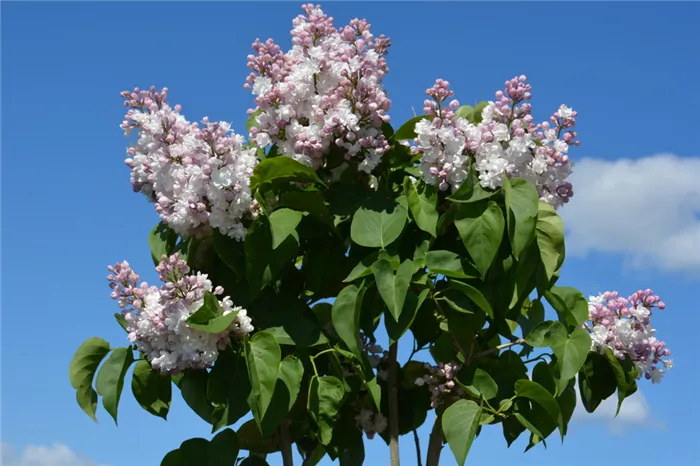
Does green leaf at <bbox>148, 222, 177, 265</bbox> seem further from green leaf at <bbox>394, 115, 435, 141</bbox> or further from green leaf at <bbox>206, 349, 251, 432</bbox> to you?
green leaf at <bbox>394, 115, 435, 141</bbox>

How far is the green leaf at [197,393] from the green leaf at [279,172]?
607 mm

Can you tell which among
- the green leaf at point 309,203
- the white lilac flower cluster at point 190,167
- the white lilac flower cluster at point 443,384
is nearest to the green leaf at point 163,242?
the white lilac flower cluster at point 190,167

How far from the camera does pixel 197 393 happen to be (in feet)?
9.82

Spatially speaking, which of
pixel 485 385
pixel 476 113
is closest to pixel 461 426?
pixel 485 385

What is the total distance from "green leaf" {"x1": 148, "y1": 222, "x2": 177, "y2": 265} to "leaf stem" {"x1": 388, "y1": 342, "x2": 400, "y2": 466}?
0.80 m

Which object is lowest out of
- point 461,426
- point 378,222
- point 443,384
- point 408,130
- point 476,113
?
point 461,426

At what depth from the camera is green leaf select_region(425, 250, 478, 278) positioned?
9.36 feet

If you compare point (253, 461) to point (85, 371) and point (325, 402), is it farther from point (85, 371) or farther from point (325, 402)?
point (85, 371)

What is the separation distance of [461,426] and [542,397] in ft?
0.88

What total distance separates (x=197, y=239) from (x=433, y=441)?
1.01 meters

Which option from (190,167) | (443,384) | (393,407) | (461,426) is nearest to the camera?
(461,426)

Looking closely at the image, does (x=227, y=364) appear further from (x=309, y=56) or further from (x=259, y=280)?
(x=309, y=56)

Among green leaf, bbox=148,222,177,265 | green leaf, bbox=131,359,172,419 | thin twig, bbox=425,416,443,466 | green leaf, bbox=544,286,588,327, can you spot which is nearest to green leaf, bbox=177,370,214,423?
green leaf, bbox=131,359,172,419

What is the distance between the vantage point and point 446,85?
9.23 ft
